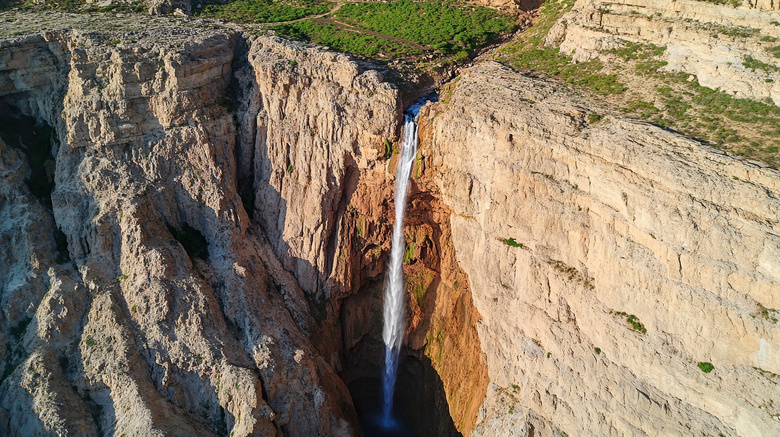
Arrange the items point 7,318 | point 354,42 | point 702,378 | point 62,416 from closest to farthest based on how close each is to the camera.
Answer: point 702,378 → point 62,416 → point 7,318 → point 354,42

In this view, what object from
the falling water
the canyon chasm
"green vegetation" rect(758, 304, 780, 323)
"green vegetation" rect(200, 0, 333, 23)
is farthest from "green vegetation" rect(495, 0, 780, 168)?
"green vegetation" rect(200, 0, 333, 23)

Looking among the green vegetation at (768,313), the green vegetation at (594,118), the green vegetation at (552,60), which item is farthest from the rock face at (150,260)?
the green vegetation at (768,313)

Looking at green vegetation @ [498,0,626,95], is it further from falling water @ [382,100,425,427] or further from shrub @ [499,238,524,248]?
shrub @ [499,238,524,248]

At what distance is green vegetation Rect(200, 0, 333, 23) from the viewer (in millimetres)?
42469

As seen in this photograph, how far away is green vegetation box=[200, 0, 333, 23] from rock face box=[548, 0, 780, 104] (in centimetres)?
2087

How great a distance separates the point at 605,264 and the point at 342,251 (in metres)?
15.5

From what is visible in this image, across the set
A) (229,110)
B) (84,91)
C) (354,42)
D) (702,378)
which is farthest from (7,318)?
(702,378)

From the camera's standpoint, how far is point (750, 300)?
18.9m

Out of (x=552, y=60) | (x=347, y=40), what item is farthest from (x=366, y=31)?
(x=552, y=60)

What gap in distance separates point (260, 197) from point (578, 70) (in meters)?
19.1

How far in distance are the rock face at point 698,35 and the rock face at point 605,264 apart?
4.64 meters

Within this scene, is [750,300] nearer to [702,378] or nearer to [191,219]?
[702,378]

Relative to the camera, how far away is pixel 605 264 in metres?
22.9

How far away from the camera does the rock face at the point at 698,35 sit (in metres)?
24.4
